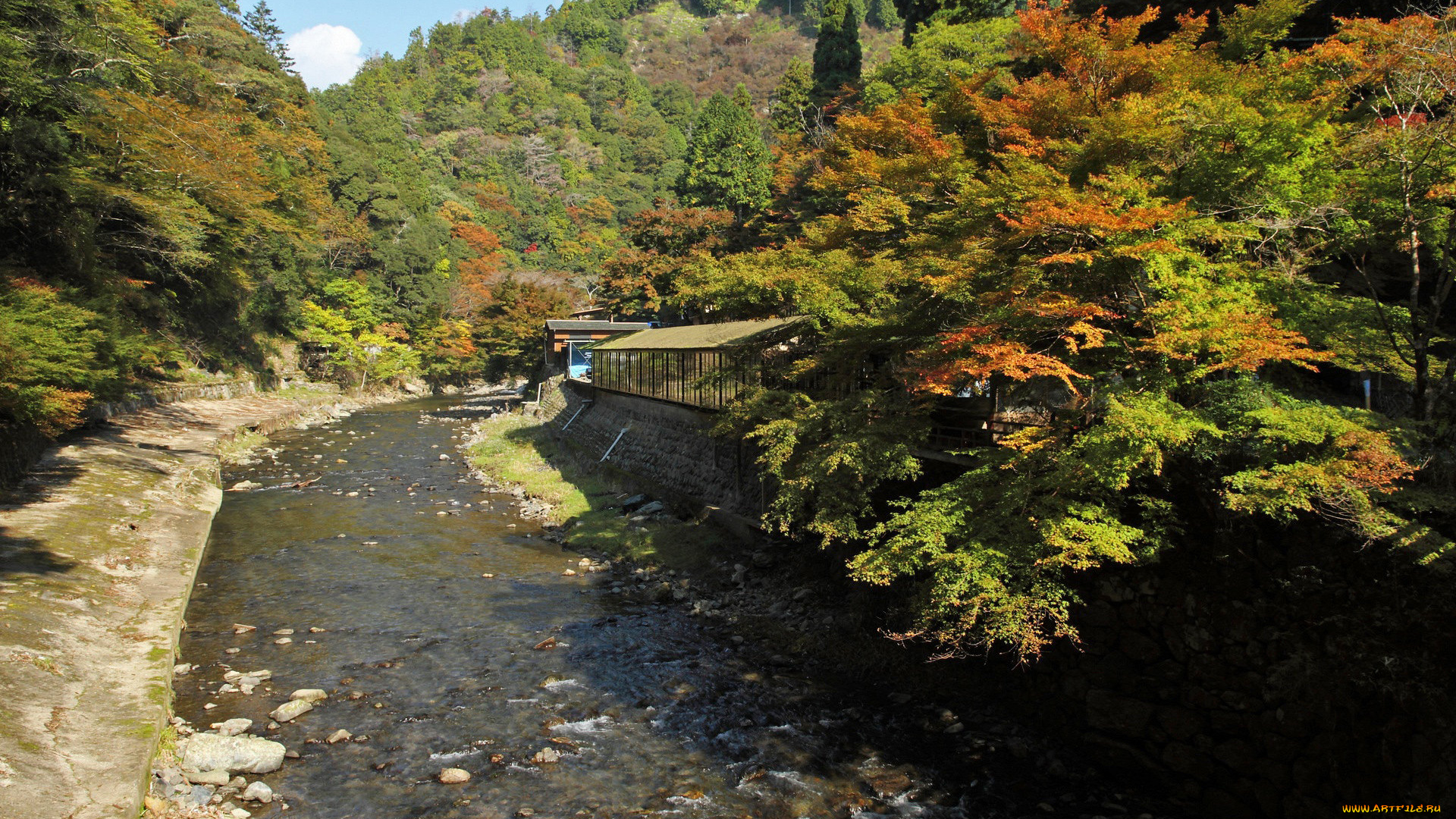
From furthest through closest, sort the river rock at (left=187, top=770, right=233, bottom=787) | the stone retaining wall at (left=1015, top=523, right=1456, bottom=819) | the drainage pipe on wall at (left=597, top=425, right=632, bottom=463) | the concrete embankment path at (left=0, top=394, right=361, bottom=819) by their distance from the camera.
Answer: the drainage pipe on wall at (left=597, top=425, right=632, bottom=463) → the river rock at (left=187, top=770, right=233, bottom=787) → the concrete embankment path at (left=0, top=394, right=361, bottom=819) → the stone retaining wall at (left=1015, top=523, right=1456, bottom=819)

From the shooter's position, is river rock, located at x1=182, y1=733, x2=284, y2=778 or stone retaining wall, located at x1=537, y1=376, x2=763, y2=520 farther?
stone retaining wall, located at x1=537, y1=376, x2=763, y2=520

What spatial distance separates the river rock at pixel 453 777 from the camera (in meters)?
8.03

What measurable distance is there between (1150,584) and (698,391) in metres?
13.4

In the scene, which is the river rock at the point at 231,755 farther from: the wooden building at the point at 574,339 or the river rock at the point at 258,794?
the wooden building at the point at 574,339

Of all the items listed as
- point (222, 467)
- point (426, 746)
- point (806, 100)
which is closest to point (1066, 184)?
point (426, 746)

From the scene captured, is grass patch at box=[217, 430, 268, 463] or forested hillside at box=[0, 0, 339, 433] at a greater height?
forested hillside at box=[0, 0, 339, 433]

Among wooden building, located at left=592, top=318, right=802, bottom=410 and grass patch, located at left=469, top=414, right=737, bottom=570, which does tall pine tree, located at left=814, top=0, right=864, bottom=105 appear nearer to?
wooden building, located at left=592, top=318, right=802, bottom=410

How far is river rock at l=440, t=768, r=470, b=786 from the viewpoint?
26.3ft

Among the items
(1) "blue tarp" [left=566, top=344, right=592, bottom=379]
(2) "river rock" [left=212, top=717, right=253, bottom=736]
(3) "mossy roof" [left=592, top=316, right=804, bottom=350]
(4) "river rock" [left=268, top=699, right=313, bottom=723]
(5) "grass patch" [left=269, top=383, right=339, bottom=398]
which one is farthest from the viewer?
(5) "grass patch" [left=269, top=383, right=339, bottom=398]

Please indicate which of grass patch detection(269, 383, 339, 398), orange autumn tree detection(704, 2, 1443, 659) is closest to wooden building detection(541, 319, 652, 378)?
grass patch detection(269, 383, 339, 398)

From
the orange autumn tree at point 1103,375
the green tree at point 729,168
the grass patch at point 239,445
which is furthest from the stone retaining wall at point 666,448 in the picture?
the green tree at point 729,168

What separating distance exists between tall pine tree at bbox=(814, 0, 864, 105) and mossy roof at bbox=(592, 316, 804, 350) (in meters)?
A: 20.4

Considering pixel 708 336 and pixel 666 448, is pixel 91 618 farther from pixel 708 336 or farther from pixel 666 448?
pixel 708 336

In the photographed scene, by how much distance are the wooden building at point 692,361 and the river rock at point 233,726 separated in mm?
9930
